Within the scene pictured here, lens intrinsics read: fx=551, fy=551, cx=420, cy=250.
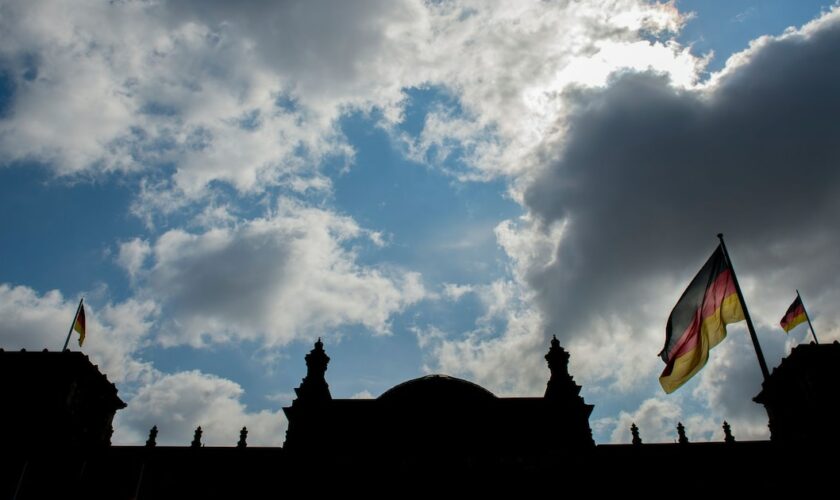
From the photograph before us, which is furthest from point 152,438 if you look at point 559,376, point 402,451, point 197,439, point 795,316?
point 795,316

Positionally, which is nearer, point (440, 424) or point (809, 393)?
point (809, 393)

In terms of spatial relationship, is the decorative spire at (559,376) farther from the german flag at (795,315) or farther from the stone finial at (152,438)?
the stone finial at (152,438)

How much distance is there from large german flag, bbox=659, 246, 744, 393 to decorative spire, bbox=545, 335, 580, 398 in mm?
15226

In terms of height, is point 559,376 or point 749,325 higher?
point 559,376

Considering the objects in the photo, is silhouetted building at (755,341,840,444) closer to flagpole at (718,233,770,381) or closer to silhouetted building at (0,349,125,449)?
flagpole at (718,233,770,381)

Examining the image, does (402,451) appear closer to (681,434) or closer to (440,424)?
(440,424)

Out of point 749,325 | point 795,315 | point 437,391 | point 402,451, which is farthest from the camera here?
point 437,391

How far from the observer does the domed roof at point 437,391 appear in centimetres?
3466

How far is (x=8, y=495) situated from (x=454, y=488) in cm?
2344

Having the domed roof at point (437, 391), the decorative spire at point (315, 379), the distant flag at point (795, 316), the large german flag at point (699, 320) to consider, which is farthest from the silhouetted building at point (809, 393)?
the decorative spire at point (315, 379)

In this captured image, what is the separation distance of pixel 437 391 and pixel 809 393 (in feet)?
72.9

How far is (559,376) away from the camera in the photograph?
35656 mm

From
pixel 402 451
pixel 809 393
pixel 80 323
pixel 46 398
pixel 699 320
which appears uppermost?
pixel 80 323

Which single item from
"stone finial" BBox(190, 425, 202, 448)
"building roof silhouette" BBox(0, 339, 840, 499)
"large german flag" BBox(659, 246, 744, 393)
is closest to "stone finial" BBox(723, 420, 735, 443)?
"building roof silhouette" BBox(0, 339, 840, 499)
